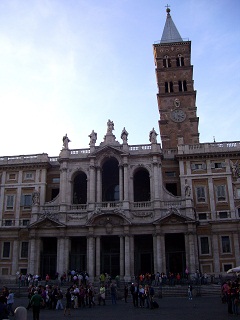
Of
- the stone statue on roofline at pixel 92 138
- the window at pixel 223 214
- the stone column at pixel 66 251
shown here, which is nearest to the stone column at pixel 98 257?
the stone column at pixel 66 251

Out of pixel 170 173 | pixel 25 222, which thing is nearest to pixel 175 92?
pixel 170 173

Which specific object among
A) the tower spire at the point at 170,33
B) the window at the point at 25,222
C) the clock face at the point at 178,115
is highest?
the tower spire at the point at 170,33

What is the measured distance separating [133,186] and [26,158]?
15.4m

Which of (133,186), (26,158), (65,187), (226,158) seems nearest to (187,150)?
(226,158)

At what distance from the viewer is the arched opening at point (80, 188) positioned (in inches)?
1997

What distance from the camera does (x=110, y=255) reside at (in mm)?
46094

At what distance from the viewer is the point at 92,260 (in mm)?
43188

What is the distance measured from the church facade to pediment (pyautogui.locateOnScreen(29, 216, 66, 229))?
120 millimetres

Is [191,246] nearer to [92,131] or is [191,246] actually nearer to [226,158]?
[226,158]

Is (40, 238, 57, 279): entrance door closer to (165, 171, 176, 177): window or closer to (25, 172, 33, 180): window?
(25, 172, 33, 180): window

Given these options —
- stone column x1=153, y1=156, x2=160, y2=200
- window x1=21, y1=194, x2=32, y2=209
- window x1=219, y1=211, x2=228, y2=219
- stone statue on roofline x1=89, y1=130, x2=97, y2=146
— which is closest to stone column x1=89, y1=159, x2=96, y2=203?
stone statue on roofline x1=89, y1=130, x2=97, y2=146

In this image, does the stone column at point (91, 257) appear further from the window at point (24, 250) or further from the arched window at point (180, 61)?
the arched window at point (180, 61)

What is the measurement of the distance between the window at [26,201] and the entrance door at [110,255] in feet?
36.4

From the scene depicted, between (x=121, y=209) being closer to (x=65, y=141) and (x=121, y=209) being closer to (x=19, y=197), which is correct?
(x=65, y=141)
